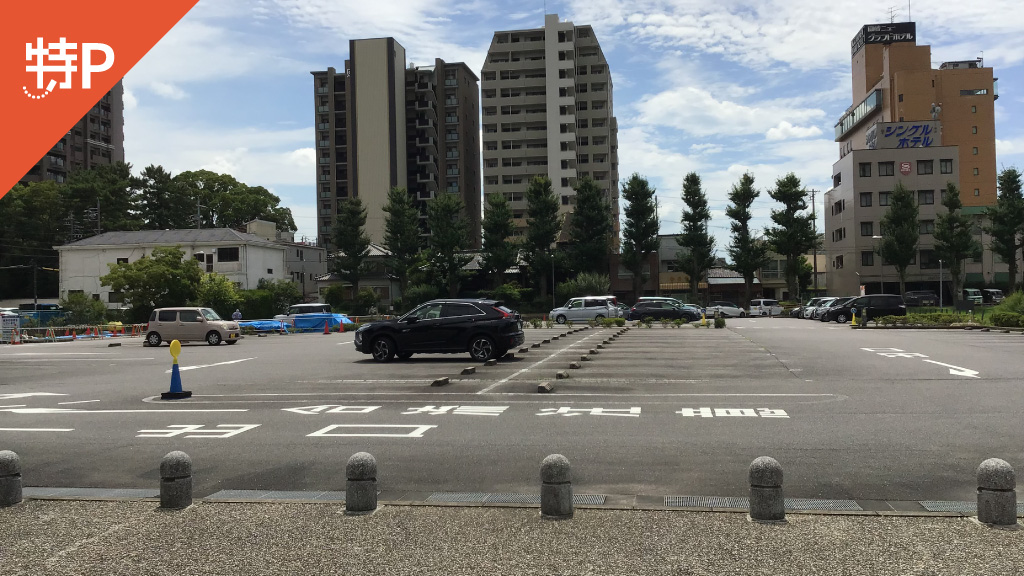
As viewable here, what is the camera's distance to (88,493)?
6.93 m

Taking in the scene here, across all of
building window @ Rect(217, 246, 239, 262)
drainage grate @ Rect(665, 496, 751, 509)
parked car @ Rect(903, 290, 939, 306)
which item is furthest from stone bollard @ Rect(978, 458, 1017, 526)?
parked car @ Rect(903, 290, 939, 306)

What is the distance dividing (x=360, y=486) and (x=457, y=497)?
0.90 m

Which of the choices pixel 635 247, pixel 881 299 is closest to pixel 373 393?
pixel 881 299

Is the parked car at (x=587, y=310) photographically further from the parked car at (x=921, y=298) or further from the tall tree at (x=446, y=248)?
the parked car at (x=921, y=298)

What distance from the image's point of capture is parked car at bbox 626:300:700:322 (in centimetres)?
4675

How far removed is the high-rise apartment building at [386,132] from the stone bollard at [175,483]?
80039 mm

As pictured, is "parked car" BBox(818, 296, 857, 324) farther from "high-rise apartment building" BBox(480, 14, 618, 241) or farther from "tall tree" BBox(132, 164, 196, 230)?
"tall tree" BBox(132, 164, 196, 230)

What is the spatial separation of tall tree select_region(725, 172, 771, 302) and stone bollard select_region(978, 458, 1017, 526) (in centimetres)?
5853

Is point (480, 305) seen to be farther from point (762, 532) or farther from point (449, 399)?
point (762, 532)

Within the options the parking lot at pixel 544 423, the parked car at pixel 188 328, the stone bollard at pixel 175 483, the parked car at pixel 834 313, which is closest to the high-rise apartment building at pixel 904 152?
the parked car at pixel 834 313

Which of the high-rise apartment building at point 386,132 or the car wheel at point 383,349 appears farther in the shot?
the high-rise apartment building at point 386,132

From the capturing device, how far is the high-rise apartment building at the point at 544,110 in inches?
3504

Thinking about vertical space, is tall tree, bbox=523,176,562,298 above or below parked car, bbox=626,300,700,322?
above

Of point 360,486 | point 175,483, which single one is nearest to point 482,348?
point 175,483
